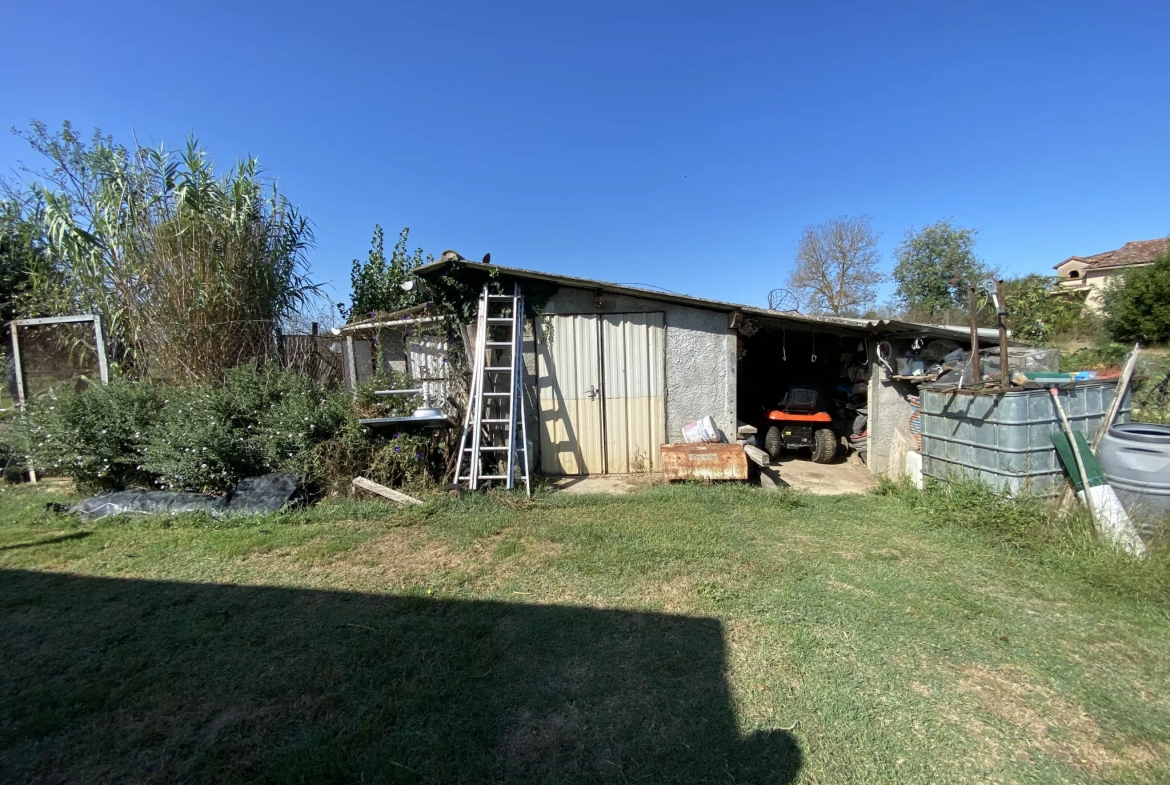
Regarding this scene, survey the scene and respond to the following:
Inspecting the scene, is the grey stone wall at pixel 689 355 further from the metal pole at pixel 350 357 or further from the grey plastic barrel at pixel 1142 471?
the grey plastic barrel at pixel 1142 471

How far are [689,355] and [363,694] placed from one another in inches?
226

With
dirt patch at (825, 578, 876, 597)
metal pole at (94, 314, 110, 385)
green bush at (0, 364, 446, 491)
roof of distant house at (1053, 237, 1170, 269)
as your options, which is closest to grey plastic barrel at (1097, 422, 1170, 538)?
dirt patch at (825, 578, 876, 597)

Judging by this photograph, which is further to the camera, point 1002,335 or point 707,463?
point 707,463

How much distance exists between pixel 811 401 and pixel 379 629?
7351 millimetres

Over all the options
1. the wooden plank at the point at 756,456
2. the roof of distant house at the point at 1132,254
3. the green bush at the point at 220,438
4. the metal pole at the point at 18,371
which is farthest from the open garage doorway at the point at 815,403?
the roof of distant house at the point at 1132,254

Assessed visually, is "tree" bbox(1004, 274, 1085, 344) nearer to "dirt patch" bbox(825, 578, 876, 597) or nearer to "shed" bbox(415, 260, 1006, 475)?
"shed" bbox(415, 260, 1006, 475)

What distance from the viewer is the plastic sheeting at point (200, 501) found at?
17.0ft

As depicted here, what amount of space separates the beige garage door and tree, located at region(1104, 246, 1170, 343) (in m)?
17.3

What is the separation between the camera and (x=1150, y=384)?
8.41m

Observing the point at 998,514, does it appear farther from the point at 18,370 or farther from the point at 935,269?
the point at 935,269

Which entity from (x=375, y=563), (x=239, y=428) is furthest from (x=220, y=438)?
(x=375, y=563)

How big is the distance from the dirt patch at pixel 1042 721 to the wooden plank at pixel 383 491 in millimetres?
4938

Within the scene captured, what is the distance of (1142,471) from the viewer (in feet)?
13.1

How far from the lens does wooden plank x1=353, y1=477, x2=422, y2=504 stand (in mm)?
5445
